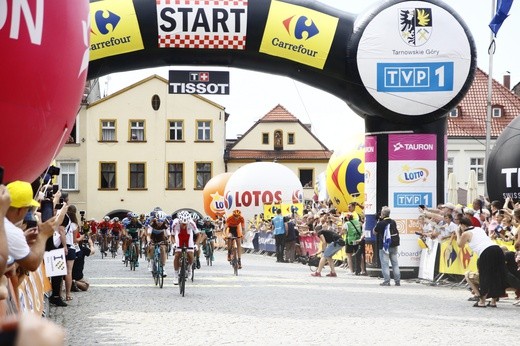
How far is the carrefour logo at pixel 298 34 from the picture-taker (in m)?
19.1

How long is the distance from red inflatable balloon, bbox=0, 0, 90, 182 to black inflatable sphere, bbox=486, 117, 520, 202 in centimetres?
1621

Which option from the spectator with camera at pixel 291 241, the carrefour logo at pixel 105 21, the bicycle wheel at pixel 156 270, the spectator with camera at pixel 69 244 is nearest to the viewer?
the spectator with camera at pixel 69 244

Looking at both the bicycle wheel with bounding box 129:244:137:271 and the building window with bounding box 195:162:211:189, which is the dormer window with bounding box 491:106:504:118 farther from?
the bicycle wheel with bounding box 129:244:137:271

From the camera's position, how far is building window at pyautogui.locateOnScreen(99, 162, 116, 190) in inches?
2835

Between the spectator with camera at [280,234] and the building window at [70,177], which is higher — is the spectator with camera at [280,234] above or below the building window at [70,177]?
below

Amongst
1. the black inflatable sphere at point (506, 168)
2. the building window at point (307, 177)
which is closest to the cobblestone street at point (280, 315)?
the black inflatable sphere at point (506, 168)

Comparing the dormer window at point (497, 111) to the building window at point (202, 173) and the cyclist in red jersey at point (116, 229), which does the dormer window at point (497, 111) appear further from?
the cyclist in red jersey at point (116, 229)

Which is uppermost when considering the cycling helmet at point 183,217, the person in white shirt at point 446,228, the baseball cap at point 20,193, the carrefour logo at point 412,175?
the carrefour logo at point 412,175

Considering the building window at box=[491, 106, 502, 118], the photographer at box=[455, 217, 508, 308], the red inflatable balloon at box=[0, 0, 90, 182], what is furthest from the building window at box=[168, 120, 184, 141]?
the red inflatable balloon at box=[0, 0, 90, 182]

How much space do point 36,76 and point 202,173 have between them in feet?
222

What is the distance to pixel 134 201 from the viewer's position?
236ft

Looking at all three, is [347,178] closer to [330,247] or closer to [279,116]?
[330,247]

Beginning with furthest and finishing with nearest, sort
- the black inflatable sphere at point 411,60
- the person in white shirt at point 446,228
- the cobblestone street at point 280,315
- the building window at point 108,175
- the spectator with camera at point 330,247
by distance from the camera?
the building window at point 108,175 → the spectator with camera at point 330,247 → the black inflatable sphere at point 411,60 → the person in white shirt at point 446,228 → the cobblestone street at point 280,315

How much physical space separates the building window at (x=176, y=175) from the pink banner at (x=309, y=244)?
3963 centimetres
